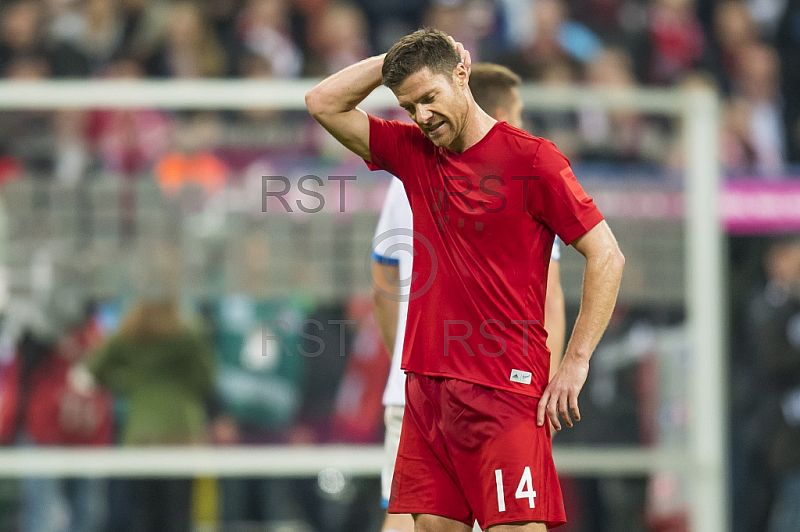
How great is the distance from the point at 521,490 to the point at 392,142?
1.12 meters

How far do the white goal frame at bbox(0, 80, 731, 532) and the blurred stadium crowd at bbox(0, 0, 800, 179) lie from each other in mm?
946

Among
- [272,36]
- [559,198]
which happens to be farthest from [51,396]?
[559,198]

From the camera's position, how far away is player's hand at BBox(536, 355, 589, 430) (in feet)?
10.7

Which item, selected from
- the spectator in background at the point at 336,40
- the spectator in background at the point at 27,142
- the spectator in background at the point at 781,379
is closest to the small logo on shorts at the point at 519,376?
the spectator in background at the point at 27,142

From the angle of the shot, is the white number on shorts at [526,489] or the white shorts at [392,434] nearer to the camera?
the white number on shorts at [526,489]

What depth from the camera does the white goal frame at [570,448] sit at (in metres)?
6.45

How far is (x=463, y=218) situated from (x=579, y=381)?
58 centimetres

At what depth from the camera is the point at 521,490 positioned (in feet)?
10.7

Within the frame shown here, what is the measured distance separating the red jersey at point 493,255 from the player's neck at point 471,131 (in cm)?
2

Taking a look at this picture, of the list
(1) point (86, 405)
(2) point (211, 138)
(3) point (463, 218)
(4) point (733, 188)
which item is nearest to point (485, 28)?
(4) point (733, 188)

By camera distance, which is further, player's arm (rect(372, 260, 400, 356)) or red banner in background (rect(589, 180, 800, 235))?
red banner in background (rect(589, 180, 800, 235))
